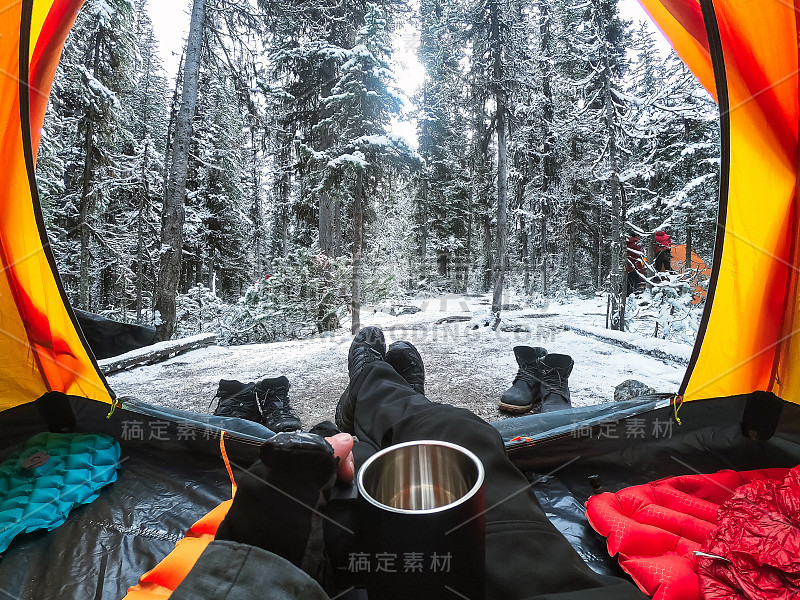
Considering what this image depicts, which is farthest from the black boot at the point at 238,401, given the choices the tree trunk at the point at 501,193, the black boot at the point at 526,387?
the tree trunk at the point at 501,193

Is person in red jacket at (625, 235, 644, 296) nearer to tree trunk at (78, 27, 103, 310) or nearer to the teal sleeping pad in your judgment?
the teal sleeping pad

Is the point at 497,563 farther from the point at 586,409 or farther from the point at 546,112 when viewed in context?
the point at 546,112

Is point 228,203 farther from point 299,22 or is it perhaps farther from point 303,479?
point 303,479

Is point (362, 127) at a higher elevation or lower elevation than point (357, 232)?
higher

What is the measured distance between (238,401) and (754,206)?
8.74 ft

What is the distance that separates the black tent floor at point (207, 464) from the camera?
45.6 inches

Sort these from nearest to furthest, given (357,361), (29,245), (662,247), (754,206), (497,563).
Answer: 1. (497,563)
2. (754,206)
3. (29,245)
4. (357,361)
5. (662,247)

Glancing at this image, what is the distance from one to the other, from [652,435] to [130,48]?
Answer: 998 centimetres

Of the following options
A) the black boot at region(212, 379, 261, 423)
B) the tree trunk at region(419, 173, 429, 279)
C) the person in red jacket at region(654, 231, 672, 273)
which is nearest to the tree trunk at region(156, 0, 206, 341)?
the black boot at region(212, 379, 261, 423)

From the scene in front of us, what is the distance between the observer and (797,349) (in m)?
1.55

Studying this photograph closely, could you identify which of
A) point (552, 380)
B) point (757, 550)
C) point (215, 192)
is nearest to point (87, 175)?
point (215, 192)

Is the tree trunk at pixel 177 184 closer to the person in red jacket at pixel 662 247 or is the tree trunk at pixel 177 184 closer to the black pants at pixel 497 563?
the black pants at pixel 497 563

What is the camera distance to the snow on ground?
3348mm

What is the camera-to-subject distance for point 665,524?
1166 millimetres
